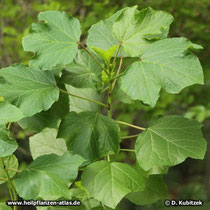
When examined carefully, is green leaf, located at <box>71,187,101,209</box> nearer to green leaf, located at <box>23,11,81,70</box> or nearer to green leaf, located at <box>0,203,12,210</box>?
green leaf, located at <box>0,203,12,210</box>

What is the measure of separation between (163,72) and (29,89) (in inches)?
12.3

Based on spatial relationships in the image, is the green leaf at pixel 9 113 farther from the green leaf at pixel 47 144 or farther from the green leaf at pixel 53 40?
the green leaf at pixel 47 144

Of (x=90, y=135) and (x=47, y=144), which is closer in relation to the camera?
(x=90, y=135)

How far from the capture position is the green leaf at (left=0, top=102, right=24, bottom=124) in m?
0.75

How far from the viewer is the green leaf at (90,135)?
860 mm

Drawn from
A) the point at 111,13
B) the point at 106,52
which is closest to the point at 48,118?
the point at 106,52

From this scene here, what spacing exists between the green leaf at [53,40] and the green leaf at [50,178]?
21 cm

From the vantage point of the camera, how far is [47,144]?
109cm

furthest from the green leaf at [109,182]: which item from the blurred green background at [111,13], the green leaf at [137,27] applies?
the blurred green background at [111,13]

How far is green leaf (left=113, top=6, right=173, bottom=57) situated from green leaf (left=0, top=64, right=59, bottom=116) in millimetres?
197

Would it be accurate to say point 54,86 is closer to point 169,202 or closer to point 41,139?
point 41,139

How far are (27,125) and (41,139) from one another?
194 millimetres

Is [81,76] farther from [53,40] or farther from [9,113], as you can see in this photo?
[9,113]

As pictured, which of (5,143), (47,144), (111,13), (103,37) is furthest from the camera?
(111,13)
